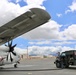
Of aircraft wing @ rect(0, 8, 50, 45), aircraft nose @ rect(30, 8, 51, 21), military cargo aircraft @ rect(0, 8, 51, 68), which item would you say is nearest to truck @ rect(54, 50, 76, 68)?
military cargo aircraft @ rect(0, 8, 51, 68)

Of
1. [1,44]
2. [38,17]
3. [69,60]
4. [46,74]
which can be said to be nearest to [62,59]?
[69,60]

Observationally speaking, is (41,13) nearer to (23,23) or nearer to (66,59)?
(23,23)

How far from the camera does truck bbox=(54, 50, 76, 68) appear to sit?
3059 centimetres

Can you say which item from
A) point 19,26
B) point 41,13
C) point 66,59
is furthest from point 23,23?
point 66,59

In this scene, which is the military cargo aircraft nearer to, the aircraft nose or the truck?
the aircraft nose

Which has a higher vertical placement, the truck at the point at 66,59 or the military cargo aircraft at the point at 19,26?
the military cargo aircraft at the point at 19,26

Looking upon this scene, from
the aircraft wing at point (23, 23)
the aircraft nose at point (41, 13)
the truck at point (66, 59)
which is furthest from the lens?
the truck at point (66, 59)

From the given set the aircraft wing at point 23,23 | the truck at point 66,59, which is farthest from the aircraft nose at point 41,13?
the truck at point 66,59

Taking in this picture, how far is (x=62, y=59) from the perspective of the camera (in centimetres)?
3212

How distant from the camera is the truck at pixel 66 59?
30594 mm

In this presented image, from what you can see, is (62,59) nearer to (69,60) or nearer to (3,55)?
(69,60)

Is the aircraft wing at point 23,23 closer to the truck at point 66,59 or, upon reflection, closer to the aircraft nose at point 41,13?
the aircraft nose at point 41,13

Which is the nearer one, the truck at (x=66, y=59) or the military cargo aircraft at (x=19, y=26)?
the military cargo aircraft at (x=19, y=26)

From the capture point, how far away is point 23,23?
22.0 m
